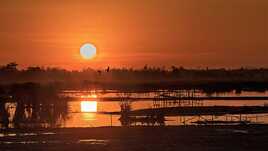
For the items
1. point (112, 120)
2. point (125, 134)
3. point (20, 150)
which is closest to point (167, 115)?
point (112, 120)

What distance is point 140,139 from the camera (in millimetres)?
28422

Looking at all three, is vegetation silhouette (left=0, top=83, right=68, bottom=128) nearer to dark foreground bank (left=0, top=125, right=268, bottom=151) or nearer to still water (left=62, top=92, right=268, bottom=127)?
still water (left=62, top=92, right=268, bottom=127)

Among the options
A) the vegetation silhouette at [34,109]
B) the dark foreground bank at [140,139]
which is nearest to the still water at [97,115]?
the vegetation silhouette at [34,109]

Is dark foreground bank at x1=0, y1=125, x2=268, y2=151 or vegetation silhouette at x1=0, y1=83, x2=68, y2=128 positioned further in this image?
vegetation silhouette at x1=0, y1=83, x2=68, y2=128

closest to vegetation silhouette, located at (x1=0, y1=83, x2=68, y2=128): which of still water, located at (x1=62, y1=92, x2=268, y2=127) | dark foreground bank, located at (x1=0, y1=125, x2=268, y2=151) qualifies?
still water, located at (x1=62, y1=92, x2=268, y2=127)

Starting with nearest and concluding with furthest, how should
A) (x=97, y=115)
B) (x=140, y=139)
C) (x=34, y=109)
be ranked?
(x=140, y=139) < (x=34, y=109) < (x=97, y=115)

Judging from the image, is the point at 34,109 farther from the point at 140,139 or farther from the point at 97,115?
the point at 140,139

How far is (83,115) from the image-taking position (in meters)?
43.2

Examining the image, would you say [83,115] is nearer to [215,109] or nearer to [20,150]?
[215,109]

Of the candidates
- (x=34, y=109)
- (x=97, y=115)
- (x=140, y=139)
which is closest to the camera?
(x=140, y=139)

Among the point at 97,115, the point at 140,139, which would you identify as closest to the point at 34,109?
the point at 97,115

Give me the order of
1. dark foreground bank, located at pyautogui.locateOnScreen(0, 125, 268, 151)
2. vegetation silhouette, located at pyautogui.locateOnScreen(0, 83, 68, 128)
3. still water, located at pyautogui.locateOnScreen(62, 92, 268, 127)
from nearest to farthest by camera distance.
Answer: dark foreground bank, located at pyautogui.locateOnScreen(0, 125, 268, 151) → vegetation silhouette, located at pyautogui.locateOnScreen(0, 83, 68, 128) → still water, located at pyautogui.locateOnScreen(62, 92, 268, 127)

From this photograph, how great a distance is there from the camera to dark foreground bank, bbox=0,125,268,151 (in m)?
25.9

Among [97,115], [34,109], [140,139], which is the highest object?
[34,109]
